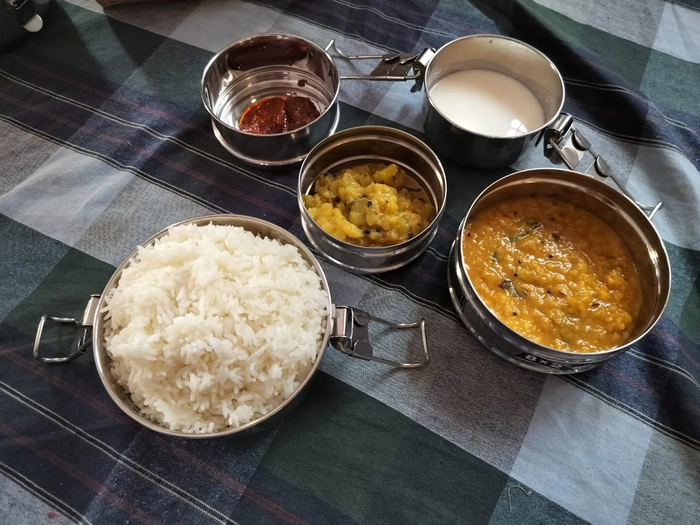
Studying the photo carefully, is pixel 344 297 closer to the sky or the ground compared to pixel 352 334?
closer to the ground

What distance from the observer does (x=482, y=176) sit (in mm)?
1841

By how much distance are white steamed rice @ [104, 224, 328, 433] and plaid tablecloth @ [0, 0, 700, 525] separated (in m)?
0.18

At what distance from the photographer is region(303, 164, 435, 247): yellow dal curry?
1553mm

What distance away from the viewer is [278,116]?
185cm

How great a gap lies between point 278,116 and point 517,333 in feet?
3.70

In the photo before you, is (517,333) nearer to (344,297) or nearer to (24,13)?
(344,297)

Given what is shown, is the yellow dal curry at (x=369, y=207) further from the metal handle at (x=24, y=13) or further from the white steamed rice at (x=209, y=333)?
the metal handle at (x=24, y=13)

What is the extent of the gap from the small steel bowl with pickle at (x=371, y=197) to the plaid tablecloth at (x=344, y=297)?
0.38 feet

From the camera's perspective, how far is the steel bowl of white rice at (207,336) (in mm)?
1246

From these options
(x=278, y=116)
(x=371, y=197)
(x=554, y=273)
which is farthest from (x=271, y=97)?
(x=554, y=273)

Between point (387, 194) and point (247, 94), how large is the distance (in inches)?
32.8

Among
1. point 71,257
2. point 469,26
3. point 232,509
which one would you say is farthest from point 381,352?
point 469,26

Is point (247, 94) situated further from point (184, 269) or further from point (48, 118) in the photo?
point (184, 269)

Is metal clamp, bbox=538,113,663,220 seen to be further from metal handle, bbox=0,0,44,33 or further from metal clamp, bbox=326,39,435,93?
metal handle, bbox=0,0,44,33
